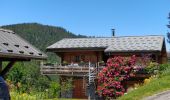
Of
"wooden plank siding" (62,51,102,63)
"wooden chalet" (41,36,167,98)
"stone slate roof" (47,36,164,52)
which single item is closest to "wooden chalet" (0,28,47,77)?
"wooden chalet" (41,36,167,98)

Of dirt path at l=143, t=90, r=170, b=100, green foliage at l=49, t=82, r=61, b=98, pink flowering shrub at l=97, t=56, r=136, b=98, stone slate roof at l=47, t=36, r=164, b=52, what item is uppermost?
stone slate roof at l=47, t=36, r=164, b=52

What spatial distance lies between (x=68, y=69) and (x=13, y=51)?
25.9 meters

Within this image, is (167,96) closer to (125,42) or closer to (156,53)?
(156,53)

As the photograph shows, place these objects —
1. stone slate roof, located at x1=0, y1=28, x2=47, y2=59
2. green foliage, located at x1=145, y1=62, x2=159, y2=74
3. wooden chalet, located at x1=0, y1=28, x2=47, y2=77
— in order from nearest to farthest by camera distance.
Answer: stone slate roof, located at x1=0, y1=28, x2=47, y2=59 < wooden chalet, located at x1=0, y1=28, x2=47, y2=77 < green foliage, located at x1=145, y1=62, x2=159, y2=74

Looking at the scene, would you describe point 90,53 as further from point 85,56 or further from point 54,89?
point 54,89

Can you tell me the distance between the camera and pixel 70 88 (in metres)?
44.7

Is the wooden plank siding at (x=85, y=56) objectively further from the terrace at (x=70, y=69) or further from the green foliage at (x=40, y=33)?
the green foliage at (x=40, y=33)

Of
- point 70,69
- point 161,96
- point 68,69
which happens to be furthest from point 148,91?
point 68,69

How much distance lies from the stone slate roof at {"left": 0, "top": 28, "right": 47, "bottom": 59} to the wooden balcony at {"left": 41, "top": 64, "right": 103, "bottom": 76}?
2254 cm

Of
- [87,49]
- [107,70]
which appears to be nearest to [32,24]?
[87,49]

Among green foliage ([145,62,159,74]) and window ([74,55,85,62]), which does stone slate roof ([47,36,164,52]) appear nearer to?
window ([74,55,85,62])

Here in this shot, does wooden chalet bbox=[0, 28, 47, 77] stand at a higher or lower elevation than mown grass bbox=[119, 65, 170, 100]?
higher

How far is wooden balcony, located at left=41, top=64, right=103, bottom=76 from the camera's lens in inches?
1609

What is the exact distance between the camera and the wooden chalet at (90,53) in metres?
41.5
